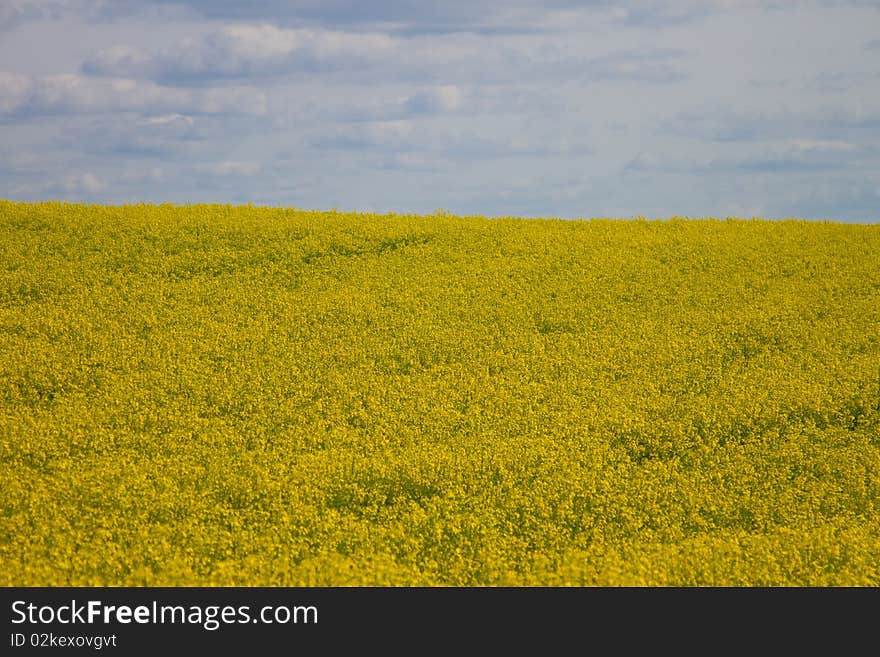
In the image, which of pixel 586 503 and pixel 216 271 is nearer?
pixel 586 503

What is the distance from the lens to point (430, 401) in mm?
15594

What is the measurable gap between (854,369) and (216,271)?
15.0m

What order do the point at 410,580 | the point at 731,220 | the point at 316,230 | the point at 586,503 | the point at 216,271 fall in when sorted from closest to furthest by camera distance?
the point at 410,580 < the point at 586,503 < the point at 216,271 < the point at 316,230 < the point at 731,220

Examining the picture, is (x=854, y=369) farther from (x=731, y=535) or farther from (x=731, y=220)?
(x=731, y=220)

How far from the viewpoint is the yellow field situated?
10.9 meters

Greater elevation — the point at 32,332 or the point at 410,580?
the point at 32,332

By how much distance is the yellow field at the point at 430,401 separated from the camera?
10.9m

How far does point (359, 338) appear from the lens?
18.5 meters

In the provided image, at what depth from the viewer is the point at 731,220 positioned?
27641 millimetres

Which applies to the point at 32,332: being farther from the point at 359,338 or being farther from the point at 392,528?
the point at 392,528
